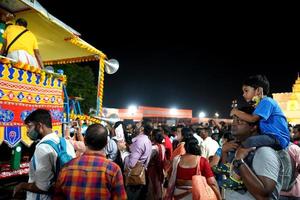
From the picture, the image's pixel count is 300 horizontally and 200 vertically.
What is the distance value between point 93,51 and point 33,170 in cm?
499

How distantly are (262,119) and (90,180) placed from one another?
6.15 feet

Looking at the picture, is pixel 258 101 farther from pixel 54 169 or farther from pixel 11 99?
pixel 11 99

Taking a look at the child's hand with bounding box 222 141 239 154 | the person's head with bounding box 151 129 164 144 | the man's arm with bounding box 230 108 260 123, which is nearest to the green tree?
the person's head with bounding box 151 129 164 144

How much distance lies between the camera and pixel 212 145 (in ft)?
22.7

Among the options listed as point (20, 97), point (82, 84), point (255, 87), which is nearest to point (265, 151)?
point (255, 87)

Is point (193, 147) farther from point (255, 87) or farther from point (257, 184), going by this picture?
point (257, 184)

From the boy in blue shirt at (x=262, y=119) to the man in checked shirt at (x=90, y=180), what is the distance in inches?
44.4

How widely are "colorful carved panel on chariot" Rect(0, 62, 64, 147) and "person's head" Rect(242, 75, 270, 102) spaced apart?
3.66 meters

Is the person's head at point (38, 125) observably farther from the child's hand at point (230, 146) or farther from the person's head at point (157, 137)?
the person's head at point (157, 137)

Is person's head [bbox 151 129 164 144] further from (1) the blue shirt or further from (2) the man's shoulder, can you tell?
(2) the man's shoulder

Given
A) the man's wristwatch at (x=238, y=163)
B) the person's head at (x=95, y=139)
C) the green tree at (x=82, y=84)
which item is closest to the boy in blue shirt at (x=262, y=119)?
the man's wristwatch at (x=238, y=163)

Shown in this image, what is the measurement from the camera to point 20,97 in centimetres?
465

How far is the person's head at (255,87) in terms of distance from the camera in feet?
9.68

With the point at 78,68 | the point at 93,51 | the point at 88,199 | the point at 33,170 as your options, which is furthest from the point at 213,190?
the point at 78,68
